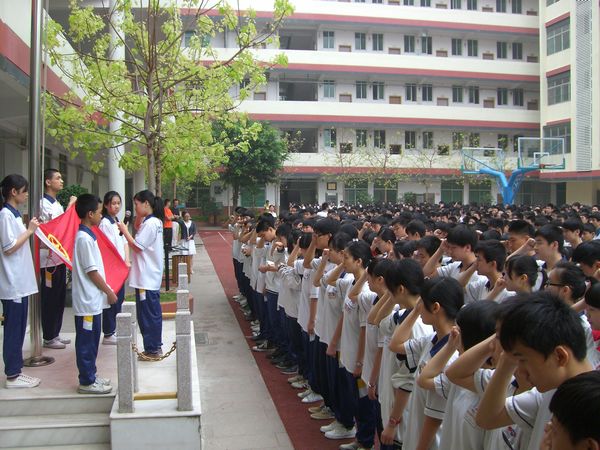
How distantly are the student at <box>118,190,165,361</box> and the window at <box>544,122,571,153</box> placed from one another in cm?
3090

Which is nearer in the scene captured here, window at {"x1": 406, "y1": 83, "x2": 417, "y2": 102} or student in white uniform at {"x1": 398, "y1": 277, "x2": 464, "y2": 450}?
student in white uniform at {"x1": 398, "y1": 277, "x2": 464, "y2": 450}

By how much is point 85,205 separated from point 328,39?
31.3 m

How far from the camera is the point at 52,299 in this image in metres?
5.80

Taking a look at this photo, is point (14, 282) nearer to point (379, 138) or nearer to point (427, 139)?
point (379, 138)

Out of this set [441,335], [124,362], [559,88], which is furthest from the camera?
[559,88]

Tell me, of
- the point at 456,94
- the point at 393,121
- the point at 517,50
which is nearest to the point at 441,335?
the point at 393,121

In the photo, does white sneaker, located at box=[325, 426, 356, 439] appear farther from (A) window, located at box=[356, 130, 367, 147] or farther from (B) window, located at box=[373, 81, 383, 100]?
(B) window, located at box=[373, 81, 383, 100]

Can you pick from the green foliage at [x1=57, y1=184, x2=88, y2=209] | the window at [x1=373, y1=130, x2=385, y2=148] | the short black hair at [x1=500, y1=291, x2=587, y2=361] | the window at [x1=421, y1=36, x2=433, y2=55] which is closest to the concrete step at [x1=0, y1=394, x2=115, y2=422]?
the short black hair at [x1=500, y1=291, x2=587, y2=361]

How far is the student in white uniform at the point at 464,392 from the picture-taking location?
237cm

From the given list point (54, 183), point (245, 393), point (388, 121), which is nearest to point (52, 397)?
point (245, 393)

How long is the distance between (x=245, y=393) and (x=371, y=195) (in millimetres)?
29686

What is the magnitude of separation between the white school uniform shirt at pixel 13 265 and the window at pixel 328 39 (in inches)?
1227

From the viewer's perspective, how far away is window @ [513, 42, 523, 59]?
3594cm

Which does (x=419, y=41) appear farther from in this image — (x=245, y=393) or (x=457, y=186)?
(x=245, y=393)
